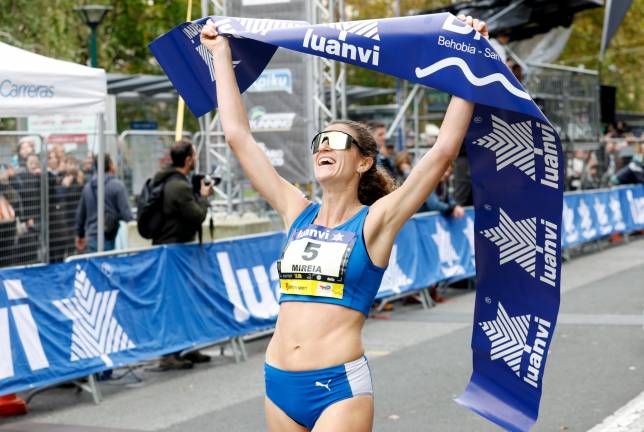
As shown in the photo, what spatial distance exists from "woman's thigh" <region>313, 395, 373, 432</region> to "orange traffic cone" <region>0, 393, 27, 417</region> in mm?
5184

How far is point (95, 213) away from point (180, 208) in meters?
2.97

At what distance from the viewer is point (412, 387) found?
357 inches

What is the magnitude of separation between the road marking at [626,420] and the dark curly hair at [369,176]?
11.4ft

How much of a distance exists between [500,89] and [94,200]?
950 cm

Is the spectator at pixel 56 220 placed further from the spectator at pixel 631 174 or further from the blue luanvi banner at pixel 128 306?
the spectator at pixel 631 174

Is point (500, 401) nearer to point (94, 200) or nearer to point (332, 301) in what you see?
point (332, 301)

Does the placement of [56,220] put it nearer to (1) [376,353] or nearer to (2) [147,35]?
(1) [376,353]

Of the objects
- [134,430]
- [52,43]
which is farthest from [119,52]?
[134,430]

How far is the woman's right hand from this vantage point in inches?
188

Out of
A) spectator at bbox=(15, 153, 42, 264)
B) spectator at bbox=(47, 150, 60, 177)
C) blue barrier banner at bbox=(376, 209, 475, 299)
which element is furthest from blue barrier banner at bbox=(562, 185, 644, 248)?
spectator at bbox=(15, 153, 42, 264)

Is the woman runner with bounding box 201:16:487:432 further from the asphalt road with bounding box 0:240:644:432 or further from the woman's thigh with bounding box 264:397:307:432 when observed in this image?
the asphalt road with bounding box 0:240:644:432

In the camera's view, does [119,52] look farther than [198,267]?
Yes

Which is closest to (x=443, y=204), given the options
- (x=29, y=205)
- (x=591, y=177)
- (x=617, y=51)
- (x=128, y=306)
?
(x=29, y=205)

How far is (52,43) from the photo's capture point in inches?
961
